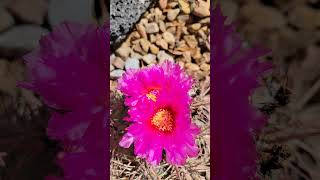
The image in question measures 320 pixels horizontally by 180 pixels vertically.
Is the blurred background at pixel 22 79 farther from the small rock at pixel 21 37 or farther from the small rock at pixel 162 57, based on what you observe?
the small rock at pixel 162 57

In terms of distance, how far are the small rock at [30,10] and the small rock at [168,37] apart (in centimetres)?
24

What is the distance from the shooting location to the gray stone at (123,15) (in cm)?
119

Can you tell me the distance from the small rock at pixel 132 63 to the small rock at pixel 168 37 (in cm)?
7

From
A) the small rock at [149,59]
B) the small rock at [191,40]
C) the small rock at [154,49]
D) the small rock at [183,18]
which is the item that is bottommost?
the small rock at [149,59]

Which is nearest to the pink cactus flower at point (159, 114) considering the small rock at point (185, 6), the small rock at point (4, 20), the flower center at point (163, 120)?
the flower center at point (163, 120)

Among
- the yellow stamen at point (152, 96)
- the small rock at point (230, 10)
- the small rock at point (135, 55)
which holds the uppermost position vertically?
the small rock at point (230, 10)

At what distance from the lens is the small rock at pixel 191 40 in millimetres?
1213

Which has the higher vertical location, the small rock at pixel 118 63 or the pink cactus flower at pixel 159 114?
the small rock at pixel 118 63

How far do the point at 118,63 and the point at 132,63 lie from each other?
28mm

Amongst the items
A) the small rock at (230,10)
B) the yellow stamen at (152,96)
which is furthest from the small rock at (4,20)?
the small rock at (230,10)

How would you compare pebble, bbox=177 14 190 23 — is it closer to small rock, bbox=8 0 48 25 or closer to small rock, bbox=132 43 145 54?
small rock, bbox=132 43 145 54

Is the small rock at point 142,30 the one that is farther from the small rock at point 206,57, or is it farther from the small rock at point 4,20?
the small rock at point 4,20

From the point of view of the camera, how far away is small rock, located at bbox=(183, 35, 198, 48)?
3.98ft

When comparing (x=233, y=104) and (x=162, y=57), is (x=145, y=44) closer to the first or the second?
(x=162, y=57)
